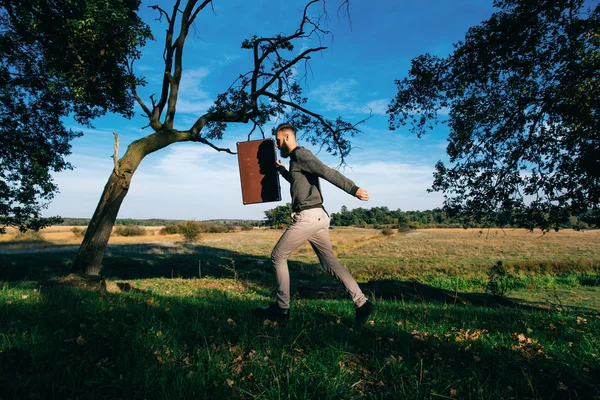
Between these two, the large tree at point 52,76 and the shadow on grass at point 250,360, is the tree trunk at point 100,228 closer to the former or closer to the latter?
the large tree at point 52,76

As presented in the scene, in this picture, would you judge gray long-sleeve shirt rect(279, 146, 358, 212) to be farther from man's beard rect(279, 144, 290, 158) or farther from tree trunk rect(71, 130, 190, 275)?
tree trunk rect(71, 130, 190, 275)

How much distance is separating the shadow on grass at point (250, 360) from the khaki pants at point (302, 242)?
0.37 metres

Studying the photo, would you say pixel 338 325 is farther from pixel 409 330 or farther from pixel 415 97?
pixel 415 97

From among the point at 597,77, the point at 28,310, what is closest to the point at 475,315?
the point at 28,310

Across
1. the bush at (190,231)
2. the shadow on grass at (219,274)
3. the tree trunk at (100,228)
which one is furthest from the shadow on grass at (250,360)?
the bush at (190,231)

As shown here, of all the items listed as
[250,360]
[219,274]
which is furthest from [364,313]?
[219,274]

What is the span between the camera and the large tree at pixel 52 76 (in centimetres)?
850

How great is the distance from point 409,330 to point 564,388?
1.63 m

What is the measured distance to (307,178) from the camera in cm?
430

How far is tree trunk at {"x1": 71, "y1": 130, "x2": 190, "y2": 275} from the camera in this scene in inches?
349

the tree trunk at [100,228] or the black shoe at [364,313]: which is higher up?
the tree trunk at [100,228]

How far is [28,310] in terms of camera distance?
3.73 meters

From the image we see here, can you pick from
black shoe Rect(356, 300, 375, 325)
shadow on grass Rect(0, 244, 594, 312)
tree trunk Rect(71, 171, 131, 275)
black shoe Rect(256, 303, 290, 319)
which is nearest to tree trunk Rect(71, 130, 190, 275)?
tree trunk Rect(71, 171, 131, 275)

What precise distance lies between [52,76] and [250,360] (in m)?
11.3
